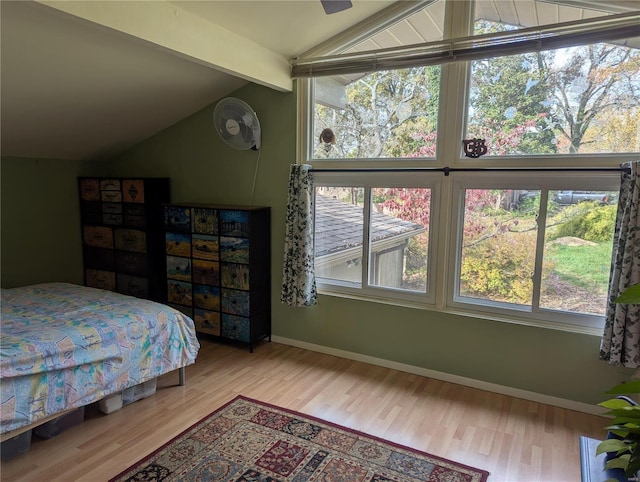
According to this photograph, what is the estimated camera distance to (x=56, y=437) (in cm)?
233

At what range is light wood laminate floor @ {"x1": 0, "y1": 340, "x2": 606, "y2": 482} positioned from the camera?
7.05 ft

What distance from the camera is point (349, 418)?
2.58m

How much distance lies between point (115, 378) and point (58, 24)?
198 centimetres

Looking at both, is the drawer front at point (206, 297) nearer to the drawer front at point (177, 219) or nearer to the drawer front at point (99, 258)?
the drawer front at point (177, 219)

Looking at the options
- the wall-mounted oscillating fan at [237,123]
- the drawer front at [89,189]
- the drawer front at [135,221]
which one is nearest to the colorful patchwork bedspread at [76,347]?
the drawer front at [135,221]

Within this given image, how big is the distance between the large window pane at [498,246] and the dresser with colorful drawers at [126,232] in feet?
9.38

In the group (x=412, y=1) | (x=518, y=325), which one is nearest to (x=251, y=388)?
(x=518, y=325)

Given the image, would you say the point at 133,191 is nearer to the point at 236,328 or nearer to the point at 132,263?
the point at 132,263

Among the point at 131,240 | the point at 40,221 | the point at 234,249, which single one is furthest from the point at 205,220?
the point at 40,221

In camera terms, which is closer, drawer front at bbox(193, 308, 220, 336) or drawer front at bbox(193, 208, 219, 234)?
drawer front at bbox(193, 208, 219, 234)

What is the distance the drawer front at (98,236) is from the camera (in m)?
4.24

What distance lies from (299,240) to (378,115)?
1.16 m

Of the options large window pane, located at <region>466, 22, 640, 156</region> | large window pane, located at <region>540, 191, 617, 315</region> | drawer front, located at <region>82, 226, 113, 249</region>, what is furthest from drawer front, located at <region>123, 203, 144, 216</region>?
large window pane, located at <region>540, 191, 617, 315</region>

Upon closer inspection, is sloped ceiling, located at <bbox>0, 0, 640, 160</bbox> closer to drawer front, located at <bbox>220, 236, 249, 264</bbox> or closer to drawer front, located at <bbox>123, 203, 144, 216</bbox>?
drawer front, located at <bbox>123, 203, 144, 216</bbox>
